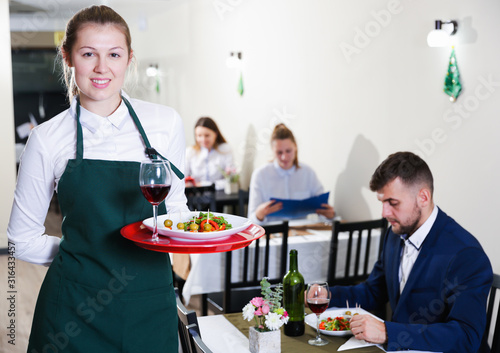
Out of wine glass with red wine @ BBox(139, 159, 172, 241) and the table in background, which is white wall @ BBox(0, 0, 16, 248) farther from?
wine glass with red wine @ BBox(139, 159, 172, 241)

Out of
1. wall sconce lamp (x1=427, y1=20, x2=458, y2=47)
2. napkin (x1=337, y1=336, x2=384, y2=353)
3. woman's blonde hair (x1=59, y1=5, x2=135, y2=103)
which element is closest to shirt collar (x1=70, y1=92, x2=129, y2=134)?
woman's blonde hair (x1=59, y1=5, x2=135, y2=103)

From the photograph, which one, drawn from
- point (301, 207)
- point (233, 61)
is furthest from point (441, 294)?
point (233, 61)

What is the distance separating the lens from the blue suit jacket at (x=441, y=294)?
1.95 metres

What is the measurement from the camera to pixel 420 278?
7.29 feet

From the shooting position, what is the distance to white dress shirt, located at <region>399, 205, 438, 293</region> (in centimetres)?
230


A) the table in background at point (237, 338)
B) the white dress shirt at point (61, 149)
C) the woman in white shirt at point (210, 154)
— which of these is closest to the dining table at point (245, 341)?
the table in background at point (237, 338)

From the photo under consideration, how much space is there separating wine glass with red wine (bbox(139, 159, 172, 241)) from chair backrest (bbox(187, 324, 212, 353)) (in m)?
0.35

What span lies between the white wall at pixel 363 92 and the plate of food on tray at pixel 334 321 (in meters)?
1.26

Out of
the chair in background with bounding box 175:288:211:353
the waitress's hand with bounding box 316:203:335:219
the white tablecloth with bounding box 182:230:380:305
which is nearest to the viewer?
the chair in background with bounding box 175:288:211:353

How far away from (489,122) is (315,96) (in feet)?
6.51

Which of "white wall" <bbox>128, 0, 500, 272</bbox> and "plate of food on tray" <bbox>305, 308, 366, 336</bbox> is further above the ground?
"white wall" <bbox>128, 0, 500, 272</bbox>

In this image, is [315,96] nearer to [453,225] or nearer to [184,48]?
[453,225]

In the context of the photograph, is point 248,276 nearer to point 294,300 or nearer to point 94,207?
point 294,300

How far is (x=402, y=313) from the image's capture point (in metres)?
2.26
